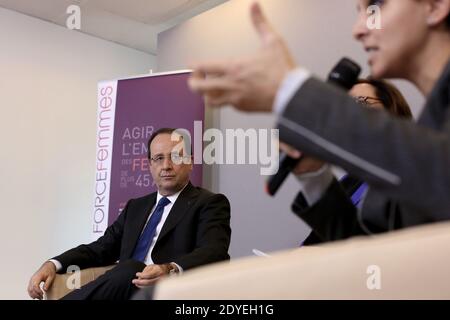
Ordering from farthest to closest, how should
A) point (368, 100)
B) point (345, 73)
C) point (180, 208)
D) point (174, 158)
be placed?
point (174, 158) < point (180, 208) < point (368, 100) < point (345, 73)

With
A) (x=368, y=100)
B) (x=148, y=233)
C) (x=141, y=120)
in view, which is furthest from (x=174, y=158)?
(x=141, y=120)

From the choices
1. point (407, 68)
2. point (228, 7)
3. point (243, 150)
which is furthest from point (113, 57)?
point (407, 68)

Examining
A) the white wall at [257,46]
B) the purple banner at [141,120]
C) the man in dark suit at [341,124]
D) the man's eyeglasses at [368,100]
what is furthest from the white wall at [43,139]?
the man in dark suit at [341,124]

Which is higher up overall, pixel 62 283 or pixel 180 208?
pixel 180 208

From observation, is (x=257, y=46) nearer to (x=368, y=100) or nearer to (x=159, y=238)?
(x=368, y=100)

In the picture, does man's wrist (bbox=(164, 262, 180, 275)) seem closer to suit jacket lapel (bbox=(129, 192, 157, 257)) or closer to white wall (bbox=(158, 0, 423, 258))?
suit jacket lapel (bbox=(129, 192, 157, 257))

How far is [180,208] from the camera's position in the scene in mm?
2449

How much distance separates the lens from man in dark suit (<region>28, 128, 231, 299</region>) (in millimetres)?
1955

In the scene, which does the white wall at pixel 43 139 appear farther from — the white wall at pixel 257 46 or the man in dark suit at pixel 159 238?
the man in dark suit at pixel 159 238

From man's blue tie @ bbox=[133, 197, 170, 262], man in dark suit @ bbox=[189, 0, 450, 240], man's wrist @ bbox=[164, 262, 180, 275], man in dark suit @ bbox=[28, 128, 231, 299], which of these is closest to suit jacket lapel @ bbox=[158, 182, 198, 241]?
man in dark suit @ bbox=[28, 128, 231, 299]

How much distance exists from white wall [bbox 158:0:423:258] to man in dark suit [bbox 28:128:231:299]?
3.04ft

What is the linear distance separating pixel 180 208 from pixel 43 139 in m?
2.58

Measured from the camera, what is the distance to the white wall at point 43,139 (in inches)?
168

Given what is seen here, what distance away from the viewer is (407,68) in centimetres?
87
